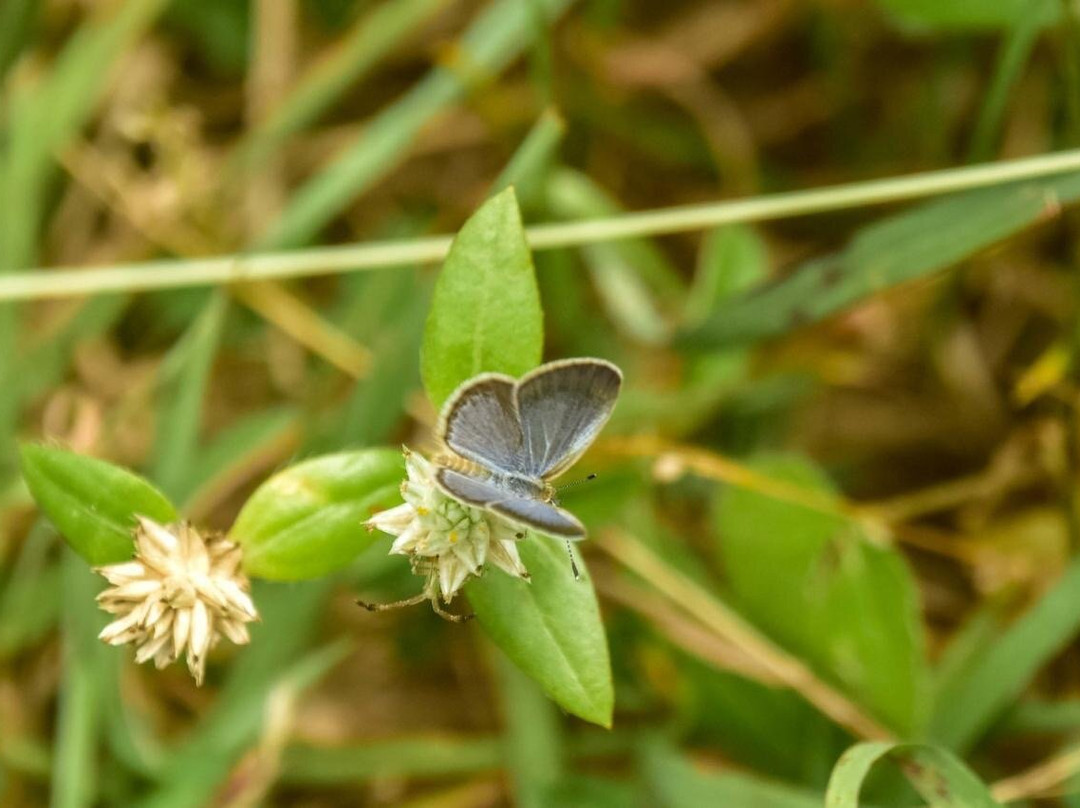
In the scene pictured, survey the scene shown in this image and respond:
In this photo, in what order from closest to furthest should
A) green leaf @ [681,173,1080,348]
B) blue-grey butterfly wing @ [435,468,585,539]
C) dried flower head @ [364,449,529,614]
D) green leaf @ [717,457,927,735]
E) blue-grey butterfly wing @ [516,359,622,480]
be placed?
blue-grey butterfly wing @ [435,468,585,539] → blue-grey butterfly wing @ [516,359,622,480] → dried flower head @ [364,449,529,614] → green leaf @ [681,173,1080,348] → green leaf @ [717,457,927,735]

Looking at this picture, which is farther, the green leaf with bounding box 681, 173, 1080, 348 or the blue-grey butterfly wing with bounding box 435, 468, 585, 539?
the green leaf with bounding box 681, 173, 1080, 348

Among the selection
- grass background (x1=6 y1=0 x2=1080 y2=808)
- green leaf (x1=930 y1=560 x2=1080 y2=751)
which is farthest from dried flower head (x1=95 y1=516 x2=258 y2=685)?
green leaf (x1=930 y1=560 x2=1080 y2=751)

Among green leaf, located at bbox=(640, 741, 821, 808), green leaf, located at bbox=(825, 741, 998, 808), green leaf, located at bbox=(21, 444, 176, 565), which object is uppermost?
green leaf, located at bbox=(21, 444, 176, 565)

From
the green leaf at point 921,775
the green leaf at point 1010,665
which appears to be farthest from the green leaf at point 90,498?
the green leaf at point 1010,665

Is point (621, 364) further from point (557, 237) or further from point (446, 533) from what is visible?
point (446, 533)

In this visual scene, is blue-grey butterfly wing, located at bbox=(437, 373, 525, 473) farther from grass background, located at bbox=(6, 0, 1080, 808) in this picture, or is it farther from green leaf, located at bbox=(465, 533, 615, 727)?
grass background, located at bbox=(6, 0, 1080, 808)

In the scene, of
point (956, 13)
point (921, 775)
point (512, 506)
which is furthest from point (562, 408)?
point (956, 13)

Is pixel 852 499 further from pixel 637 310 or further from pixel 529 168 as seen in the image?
pixel 529 168
